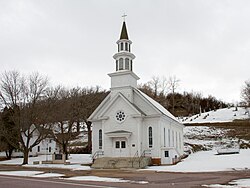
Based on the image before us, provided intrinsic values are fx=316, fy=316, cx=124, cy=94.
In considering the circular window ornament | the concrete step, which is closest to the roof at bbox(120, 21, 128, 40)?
the circular window ornament

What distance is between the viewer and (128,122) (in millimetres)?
35531

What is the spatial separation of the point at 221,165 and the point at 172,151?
25.6 ft

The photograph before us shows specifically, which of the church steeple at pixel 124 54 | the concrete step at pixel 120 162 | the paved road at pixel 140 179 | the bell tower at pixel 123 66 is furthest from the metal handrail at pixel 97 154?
the paved road at pixel 140 179

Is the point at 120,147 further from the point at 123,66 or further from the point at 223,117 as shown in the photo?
the point at 223,117

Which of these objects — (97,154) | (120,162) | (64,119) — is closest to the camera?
(120,162)

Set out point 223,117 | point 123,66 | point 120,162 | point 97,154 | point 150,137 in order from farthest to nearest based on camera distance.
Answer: point 223,117, point 123,66, point 97,154, point 150,137, point 120,162

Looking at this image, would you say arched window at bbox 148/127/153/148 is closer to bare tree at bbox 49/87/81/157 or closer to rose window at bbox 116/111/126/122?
rose window at bbox 116/111/126/122

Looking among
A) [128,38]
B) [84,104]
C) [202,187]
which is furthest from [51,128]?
[202,187]

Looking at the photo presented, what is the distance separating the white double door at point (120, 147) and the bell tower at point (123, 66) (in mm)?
6008

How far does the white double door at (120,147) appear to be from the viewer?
115ft

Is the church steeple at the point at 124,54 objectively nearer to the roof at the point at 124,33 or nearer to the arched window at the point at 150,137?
the roof at the point at 124,33

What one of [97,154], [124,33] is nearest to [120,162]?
[97,154]

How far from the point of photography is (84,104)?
5262 cm

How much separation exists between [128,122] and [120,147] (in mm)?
2955
